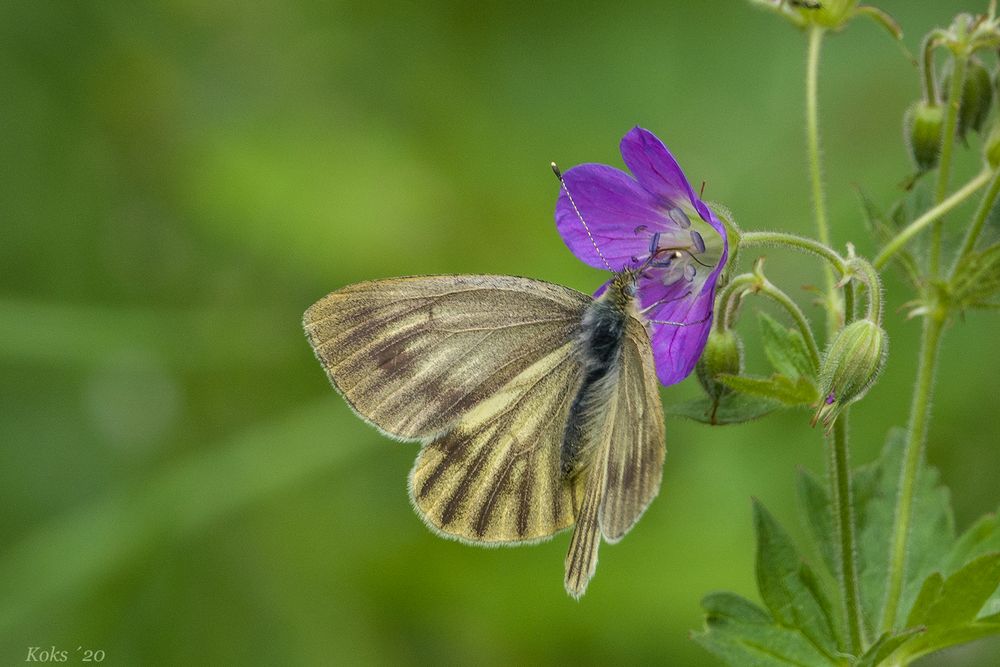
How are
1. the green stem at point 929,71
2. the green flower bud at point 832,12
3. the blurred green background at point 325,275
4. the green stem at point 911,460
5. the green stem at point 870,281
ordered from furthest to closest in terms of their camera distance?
1. the blurred green background at point 325,275
2. the green flower bud at point 832,12
3. the green stem at point 929,71
4. the green stem at point 911,460
5. the green stem at point 870,281

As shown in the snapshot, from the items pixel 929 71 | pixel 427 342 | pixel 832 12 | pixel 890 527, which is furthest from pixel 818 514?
pixel 832 12

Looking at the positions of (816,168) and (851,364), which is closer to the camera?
(851,364)

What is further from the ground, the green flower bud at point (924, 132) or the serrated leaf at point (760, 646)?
the green flower bud at point (924, 132)

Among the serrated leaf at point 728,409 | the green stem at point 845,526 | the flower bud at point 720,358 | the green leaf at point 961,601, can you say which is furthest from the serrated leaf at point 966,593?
the flower bud at point 720,358

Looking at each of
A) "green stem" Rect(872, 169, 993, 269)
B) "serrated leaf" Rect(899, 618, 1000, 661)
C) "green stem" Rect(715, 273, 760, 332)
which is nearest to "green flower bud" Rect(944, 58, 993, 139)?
"green stem" Rect(872, 169, 993, 269)

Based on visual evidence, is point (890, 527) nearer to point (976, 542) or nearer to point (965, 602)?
point (976, 542)

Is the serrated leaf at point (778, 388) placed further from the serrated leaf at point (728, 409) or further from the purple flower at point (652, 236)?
the purple flower at point (652, 236)
